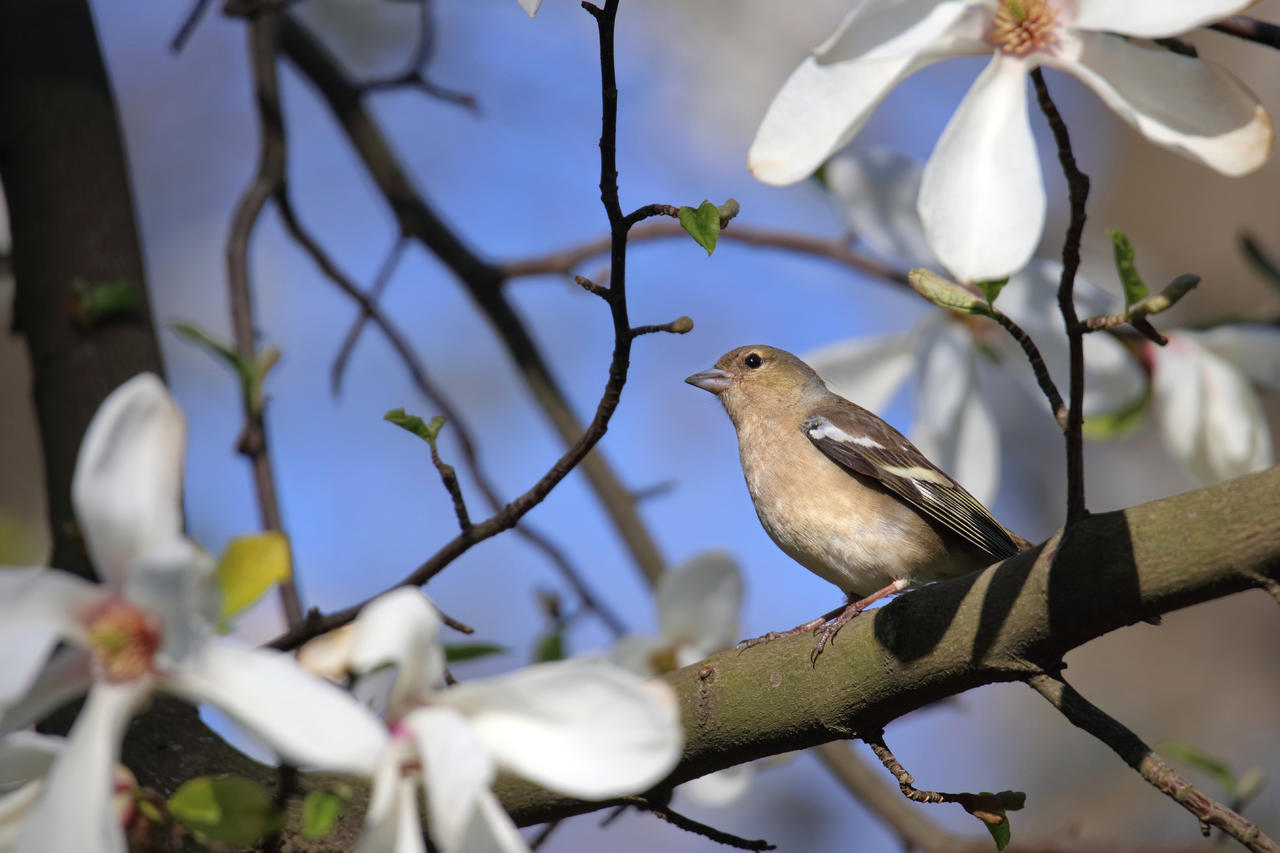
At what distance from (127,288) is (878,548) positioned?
185 centimetres

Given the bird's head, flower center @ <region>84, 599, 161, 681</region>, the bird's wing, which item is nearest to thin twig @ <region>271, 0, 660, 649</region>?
flower center @ <region>84, 599, 161, 681</region>

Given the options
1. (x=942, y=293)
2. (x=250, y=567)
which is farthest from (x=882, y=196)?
(x=250, y=567)

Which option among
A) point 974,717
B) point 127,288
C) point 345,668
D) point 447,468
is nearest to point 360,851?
point 345,668

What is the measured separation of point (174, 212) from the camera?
8.32 metres

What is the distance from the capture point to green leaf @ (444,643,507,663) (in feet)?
6.26

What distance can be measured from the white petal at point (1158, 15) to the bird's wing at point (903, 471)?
5.57ft

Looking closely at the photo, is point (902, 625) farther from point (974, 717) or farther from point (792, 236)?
Answer: point (974, 717)

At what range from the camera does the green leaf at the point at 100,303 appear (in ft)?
7.93

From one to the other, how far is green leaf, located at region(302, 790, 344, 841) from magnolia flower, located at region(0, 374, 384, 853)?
0.33 feet

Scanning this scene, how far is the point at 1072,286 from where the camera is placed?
51.0 inches

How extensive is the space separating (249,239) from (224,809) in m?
1.96

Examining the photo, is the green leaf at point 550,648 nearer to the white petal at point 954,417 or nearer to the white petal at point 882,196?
the white petal at point 954,417

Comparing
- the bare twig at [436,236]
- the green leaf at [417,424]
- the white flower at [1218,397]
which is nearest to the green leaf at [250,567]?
the green leaf at [417,424]

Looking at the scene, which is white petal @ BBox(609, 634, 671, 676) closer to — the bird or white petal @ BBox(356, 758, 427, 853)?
the bird
